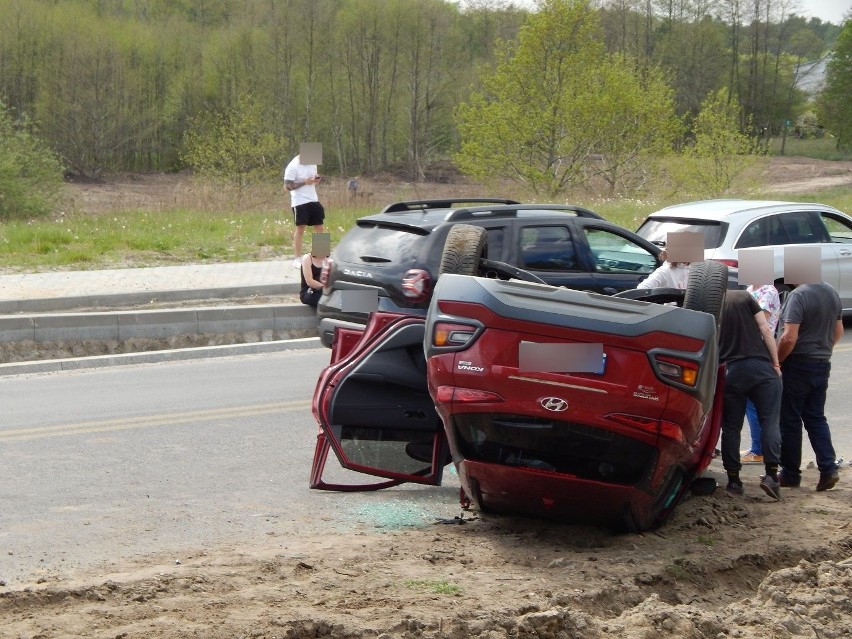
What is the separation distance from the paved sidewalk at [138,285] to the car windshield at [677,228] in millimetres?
5488

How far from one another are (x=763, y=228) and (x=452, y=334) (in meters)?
9.28

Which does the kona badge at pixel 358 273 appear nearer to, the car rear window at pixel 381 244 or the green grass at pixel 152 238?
the car rear window at pixel 381 244

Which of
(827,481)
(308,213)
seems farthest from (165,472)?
(308,213)

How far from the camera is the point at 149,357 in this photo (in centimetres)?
1244

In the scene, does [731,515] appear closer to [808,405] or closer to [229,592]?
[808,405]

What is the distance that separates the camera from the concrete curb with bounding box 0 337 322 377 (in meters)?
11.8

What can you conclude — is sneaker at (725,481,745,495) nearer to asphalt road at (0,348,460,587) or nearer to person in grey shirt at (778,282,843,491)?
person in grey shirt at (778,282,843,491)

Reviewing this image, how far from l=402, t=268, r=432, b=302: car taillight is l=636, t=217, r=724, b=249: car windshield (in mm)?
3983

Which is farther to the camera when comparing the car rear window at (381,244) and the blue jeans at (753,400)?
the car rear window at (381,244)

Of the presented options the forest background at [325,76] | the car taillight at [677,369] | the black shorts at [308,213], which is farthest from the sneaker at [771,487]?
the forest background at [325,76]

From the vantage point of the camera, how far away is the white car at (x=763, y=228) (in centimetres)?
1347

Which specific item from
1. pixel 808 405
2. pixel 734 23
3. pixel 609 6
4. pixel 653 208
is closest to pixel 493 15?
pixel 609 6

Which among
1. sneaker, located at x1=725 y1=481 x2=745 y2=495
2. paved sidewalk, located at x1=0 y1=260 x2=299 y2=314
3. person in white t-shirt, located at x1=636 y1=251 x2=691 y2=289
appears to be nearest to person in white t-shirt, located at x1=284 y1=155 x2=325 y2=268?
paved sidewalk, located at x1=0 y1=260 x2=299 y2=314

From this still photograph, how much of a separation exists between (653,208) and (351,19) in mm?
54841
